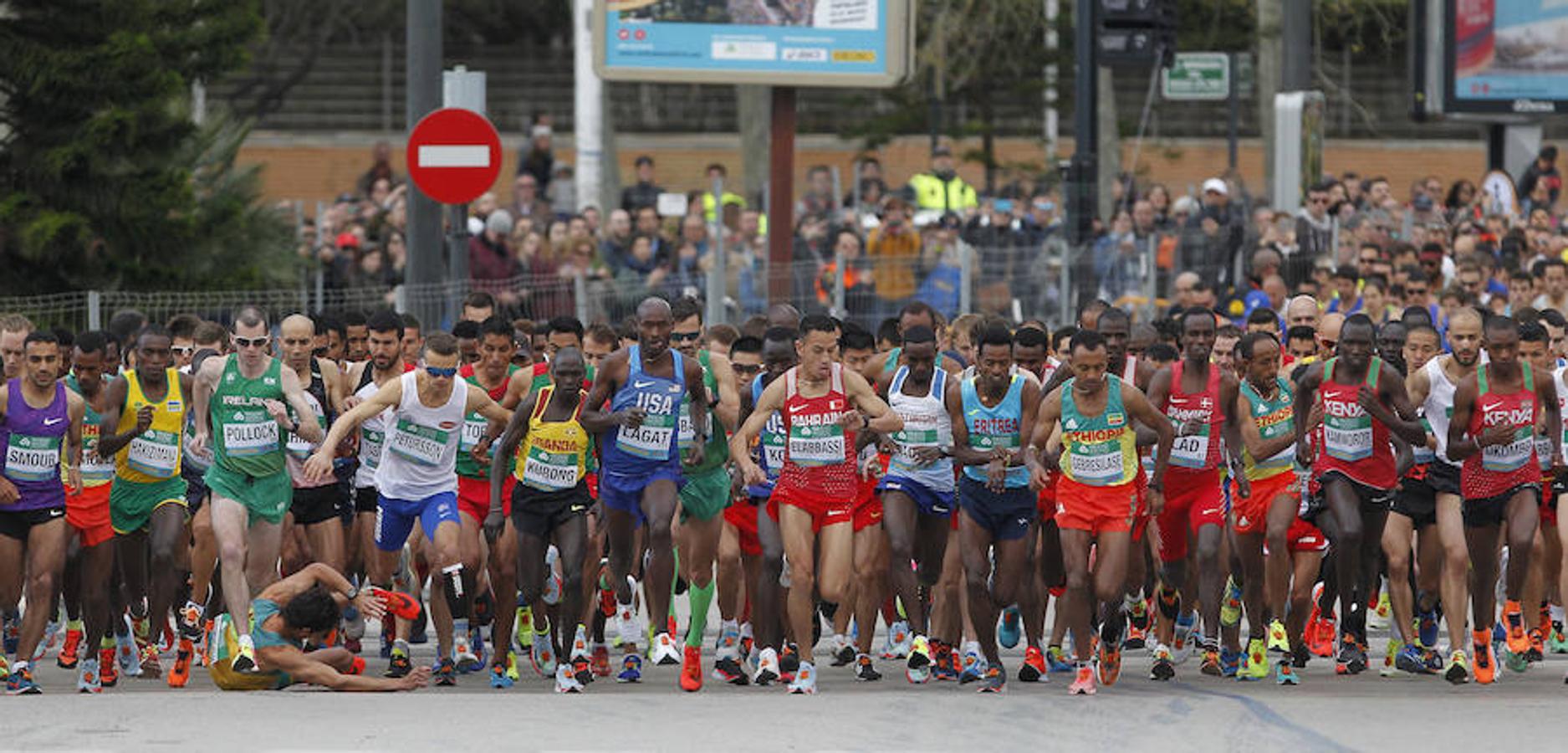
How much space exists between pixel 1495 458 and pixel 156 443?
268 inches

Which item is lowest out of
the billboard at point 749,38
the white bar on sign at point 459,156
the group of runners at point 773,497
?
the group of runners at point 773,497

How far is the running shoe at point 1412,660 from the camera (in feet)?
48.7

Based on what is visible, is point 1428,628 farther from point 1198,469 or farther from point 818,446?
point 818,446

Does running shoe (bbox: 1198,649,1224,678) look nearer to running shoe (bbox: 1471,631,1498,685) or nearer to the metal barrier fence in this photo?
running shoe (bbox: 1471,631,1498,685)

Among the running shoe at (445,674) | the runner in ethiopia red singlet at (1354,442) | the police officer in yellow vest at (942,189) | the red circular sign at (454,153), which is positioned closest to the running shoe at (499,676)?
the running shoe at (445,674)

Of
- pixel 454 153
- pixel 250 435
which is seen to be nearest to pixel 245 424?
pixel 250 435

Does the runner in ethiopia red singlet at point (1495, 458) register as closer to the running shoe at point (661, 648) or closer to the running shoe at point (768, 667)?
the running shoe at point (768, 667)

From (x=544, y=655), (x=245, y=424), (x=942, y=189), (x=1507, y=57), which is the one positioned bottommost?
(x=544, y=655)

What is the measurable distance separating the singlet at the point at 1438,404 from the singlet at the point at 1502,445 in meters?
0.19

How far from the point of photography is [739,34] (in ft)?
72.1

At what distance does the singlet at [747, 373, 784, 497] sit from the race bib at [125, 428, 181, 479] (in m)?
2.95

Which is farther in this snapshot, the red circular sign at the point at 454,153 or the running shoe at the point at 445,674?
the red circular sign at the point at 454,153

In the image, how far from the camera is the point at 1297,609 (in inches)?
584

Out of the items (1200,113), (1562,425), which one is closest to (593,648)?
(1562,425)
